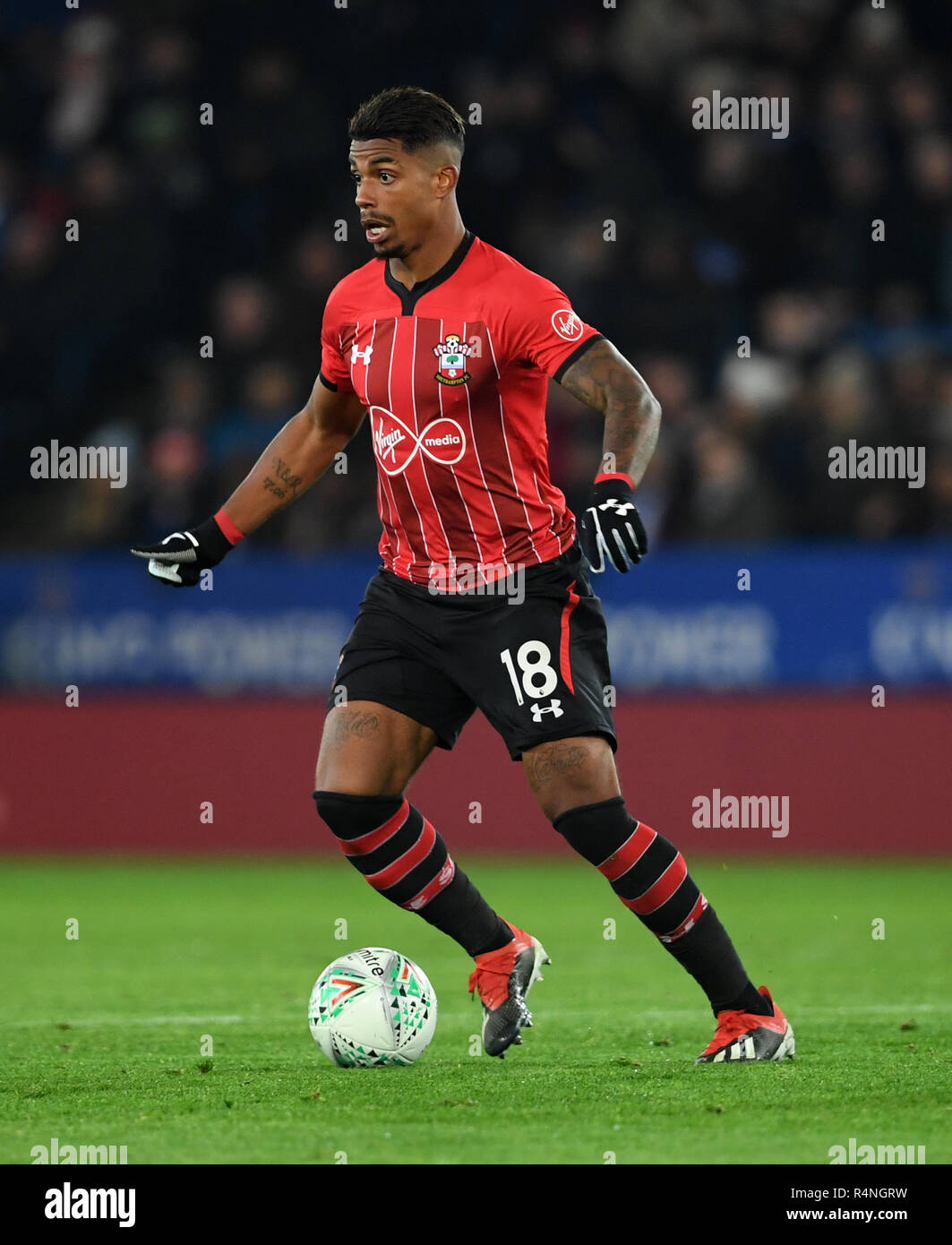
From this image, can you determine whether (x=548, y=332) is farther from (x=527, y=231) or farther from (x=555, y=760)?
(x=527, y=231)

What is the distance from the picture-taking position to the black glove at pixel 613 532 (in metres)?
4.57

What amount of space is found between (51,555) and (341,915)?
3.70 meters

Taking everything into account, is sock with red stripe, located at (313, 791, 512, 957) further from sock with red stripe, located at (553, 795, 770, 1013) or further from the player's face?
the player's face

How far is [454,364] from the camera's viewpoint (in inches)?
201

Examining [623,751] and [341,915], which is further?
[623,751]

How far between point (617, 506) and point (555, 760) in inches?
29.9

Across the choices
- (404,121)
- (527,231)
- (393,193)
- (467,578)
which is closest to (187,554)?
(467,578)

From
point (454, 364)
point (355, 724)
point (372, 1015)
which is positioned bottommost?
point (372, 1015)

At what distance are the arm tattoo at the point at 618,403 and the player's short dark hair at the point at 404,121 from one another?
708mm

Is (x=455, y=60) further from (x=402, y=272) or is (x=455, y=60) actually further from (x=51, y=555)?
(x=402, y=272)

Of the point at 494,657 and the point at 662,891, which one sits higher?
the point at 494,657

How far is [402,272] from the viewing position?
5.33 meters

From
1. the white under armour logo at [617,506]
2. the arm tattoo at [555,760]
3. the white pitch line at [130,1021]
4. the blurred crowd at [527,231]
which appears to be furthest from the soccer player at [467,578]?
the blurred crowd at [527,231]
